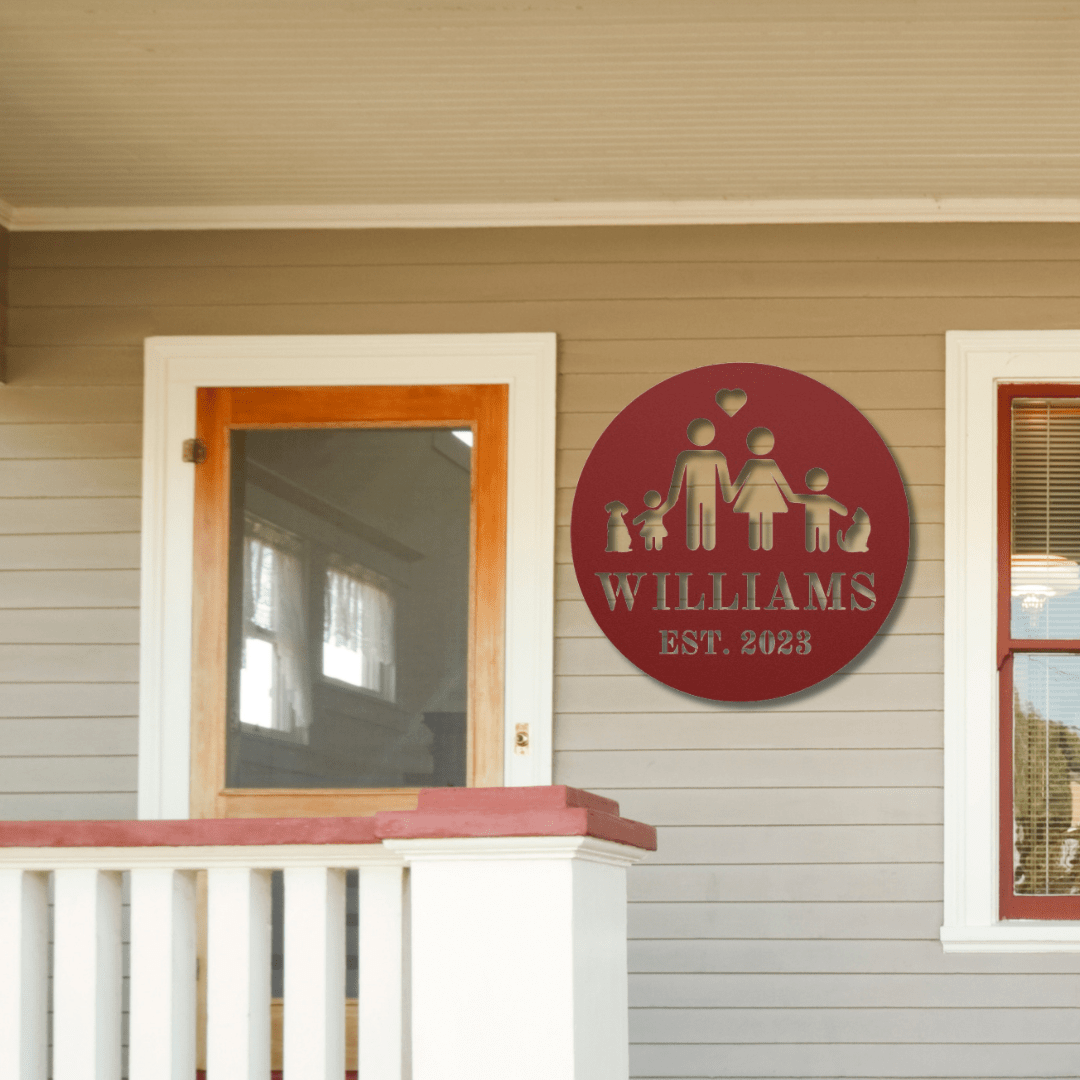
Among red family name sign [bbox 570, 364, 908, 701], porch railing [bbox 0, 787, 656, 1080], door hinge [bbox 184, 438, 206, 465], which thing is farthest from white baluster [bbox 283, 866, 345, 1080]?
door hinge [bbox 184, 438, 206, 465]

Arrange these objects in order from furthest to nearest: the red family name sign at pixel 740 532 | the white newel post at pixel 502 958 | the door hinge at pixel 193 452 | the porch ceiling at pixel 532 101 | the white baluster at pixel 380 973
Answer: the door hinge at pixel 193 452
the red family name sign at pixel 740 532
the porch ceiling at pixel 532 101
the white baluster at pixel 380 973
the white newel post at pixel 502 958

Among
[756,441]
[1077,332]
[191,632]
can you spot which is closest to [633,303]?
[756,441]

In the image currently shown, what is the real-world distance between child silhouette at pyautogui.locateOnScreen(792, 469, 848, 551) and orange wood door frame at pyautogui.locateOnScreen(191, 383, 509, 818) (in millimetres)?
809

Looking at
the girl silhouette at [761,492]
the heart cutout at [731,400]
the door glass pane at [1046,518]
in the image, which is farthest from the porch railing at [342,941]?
the door glass pane at [1046,518]

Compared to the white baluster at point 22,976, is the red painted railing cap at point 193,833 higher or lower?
higher

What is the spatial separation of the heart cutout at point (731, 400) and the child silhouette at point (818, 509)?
262 millimetres

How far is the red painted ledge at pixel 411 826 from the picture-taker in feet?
4.65

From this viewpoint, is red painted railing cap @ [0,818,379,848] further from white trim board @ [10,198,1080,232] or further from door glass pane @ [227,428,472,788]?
white trim board @ [10,198,1080,232]

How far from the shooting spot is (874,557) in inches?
134

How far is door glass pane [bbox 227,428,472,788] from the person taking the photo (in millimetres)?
3436

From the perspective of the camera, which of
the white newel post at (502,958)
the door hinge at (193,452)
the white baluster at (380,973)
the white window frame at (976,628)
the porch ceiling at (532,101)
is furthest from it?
the door hinge at (193,452)

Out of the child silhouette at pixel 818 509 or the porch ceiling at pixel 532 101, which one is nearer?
the porch ceiling at pixel 532 101

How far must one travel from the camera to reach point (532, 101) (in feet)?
9.71

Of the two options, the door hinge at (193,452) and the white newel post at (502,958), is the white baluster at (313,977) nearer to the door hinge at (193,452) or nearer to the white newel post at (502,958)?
the white newel post at (502,958)
